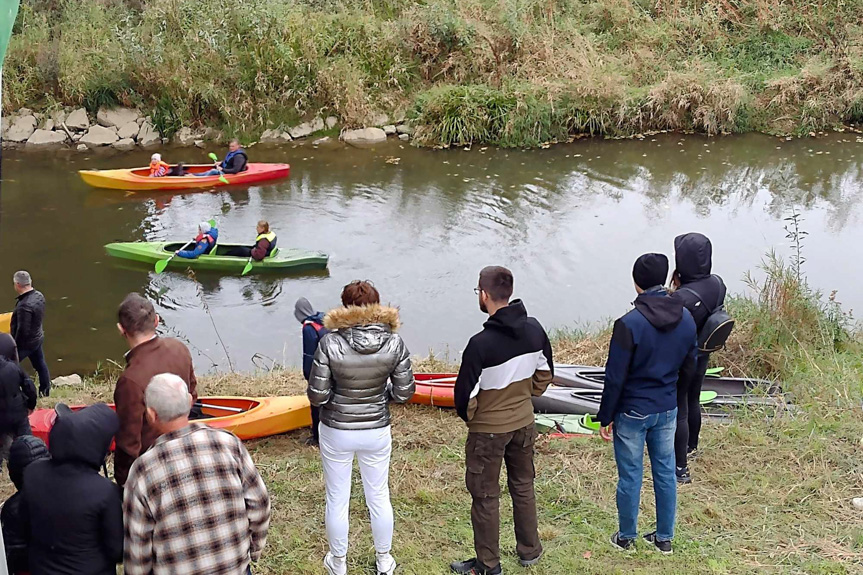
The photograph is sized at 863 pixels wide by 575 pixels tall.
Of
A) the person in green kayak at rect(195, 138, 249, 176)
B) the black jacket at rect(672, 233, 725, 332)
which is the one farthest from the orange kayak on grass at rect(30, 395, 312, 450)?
the person in green kayak at rect(195, 138, 249, 176)

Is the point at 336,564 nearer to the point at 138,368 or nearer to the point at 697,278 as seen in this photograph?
the point at 138,368

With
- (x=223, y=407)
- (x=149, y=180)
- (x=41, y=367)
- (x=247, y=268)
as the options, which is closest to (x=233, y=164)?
(x=149, y=180)

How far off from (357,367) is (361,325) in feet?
0.62

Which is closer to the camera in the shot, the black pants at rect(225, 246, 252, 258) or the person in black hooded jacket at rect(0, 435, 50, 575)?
the person in black hooded jacket at rect(0, 435, 50, 575)

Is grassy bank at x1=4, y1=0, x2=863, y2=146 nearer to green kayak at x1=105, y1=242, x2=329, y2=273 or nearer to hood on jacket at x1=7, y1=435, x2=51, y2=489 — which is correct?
green kayak at x1=105, y1=242, x2=329, y2=273

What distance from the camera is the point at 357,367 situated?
363cm

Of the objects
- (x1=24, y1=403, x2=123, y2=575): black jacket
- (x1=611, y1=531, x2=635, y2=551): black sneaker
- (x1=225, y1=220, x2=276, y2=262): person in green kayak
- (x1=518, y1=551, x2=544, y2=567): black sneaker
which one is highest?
(x1=24, y1=403, x2=123, y2=575): black jacket

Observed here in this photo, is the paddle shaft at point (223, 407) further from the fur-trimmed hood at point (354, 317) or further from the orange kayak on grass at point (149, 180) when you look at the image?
the orange kayak on grass at point (149, 180)

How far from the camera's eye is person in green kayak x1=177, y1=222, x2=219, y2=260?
1108 centimetres

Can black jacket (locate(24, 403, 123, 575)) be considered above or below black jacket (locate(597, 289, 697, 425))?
below

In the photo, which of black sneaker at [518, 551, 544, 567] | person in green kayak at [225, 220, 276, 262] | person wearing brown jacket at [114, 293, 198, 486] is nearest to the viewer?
person wearing brown jacket at [114, 293, 198, 486]

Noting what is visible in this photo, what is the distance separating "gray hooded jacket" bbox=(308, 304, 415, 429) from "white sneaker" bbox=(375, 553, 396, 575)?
71cm

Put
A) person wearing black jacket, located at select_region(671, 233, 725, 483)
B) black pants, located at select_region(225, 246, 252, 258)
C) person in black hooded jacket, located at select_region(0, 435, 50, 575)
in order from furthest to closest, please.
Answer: black pants, located at select_region(225, 246, 252, 258), person wearing black jacket, located at select_region(671, 233, 725, 483), person in black hooded jacket, located at select_region(0, 435, 50, 575)

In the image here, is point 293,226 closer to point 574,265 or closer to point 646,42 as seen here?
point 574,265
